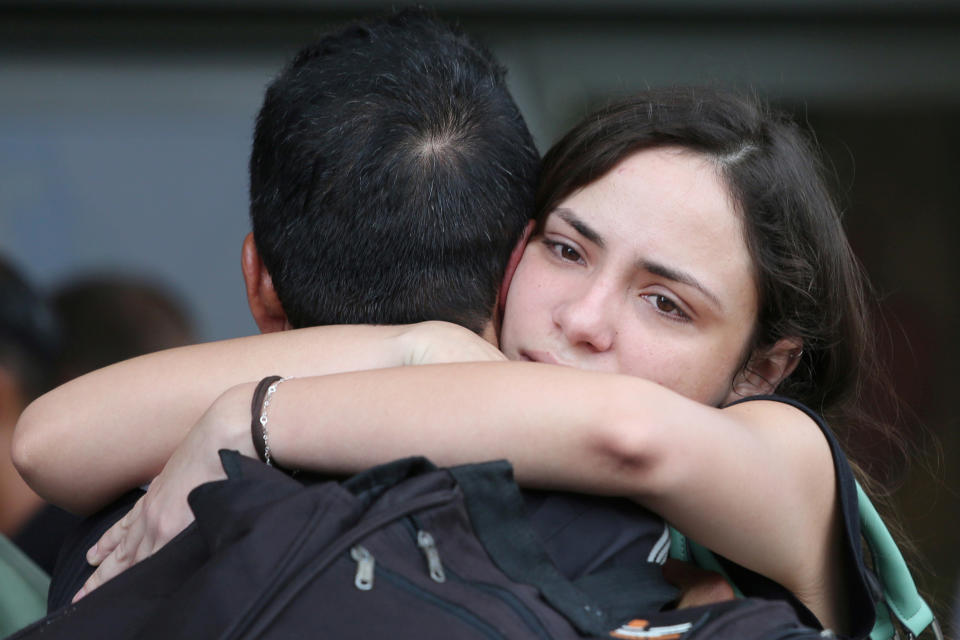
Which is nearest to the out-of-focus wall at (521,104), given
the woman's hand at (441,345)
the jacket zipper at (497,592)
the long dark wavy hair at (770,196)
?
the long dark wavy hair at (770,196)

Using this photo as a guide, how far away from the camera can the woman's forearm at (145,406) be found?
1.25 metres

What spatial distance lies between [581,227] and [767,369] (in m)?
0.42

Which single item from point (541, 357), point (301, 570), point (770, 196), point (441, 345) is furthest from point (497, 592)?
point (770, 196)

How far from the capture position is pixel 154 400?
1.26 m

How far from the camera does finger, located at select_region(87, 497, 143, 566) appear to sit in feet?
4.04

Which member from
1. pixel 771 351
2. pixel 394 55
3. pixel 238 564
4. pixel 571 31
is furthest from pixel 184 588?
pixel 571 31

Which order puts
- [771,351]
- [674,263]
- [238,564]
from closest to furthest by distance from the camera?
[238,564]
[674,263]
[771,351]

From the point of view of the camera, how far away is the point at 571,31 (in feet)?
12.2

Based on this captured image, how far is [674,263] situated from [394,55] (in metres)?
0.45

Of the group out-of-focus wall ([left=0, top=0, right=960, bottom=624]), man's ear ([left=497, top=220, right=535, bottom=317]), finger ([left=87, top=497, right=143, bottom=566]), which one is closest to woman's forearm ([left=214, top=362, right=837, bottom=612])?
finger ([left=87, top=497, right=143, bottom=566])

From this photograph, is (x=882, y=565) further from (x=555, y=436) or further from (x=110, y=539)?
(x=110, y=539)

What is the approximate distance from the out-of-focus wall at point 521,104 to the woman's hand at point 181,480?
267cm

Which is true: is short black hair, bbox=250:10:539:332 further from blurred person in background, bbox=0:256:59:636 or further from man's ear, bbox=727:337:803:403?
blurred person in background, bbox=0:256:59:636

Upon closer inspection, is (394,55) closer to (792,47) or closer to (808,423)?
(808,423)
